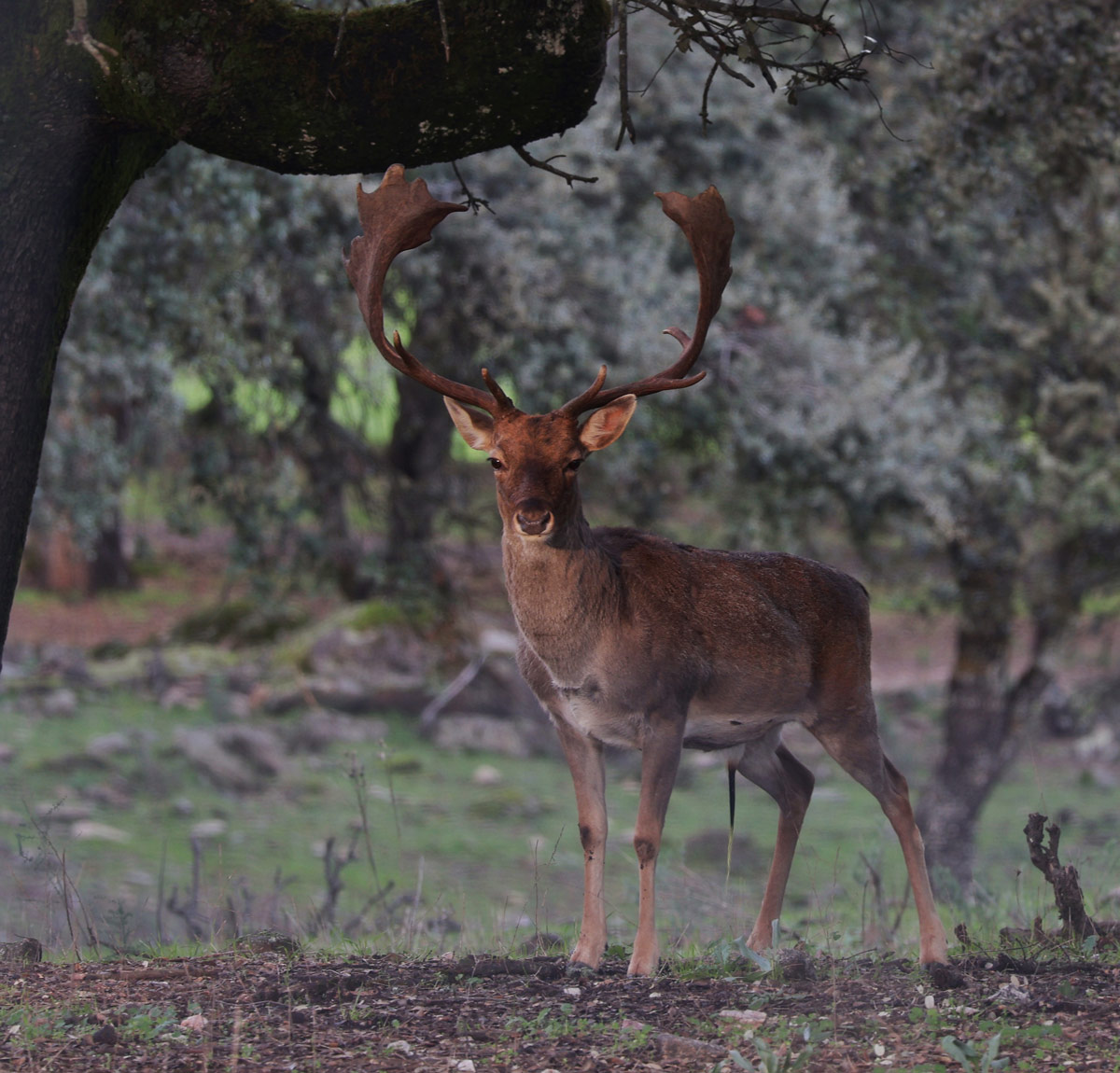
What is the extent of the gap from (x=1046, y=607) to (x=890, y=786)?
692 centimetres

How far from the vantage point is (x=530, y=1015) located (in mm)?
4391

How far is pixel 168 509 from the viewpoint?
1119 centimetres

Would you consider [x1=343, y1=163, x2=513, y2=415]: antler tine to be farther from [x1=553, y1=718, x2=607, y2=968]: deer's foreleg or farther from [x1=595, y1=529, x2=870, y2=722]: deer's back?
[x1=553, y1=718, x2=607, y2=968]: deer's foreleg

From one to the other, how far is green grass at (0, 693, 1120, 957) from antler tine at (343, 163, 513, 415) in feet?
10.3

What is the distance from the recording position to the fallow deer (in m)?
5.06

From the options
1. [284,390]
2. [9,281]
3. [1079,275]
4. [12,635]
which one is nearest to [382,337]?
[9,281]

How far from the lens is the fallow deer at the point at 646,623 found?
5.06 meters

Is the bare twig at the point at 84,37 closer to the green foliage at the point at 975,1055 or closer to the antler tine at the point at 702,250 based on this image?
the antler tine at the point at 702,250

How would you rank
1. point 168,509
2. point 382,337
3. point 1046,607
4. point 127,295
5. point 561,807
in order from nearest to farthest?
point 382,337
point 127,295
point 168,509
point 1046,607
point 561,807

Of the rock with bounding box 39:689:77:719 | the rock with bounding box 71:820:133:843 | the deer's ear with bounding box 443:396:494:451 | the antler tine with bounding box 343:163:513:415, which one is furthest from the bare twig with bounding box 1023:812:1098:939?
A: the rock with bounding box 39:689:77:719

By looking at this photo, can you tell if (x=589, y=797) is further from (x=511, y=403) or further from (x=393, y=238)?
(x=393, y=238)

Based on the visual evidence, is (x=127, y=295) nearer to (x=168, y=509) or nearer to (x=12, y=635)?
(x=168, y=509)

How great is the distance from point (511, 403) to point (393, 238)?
2.49 ft

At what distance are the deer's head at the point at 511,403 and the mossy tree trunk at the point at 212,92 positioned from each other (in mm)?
484
